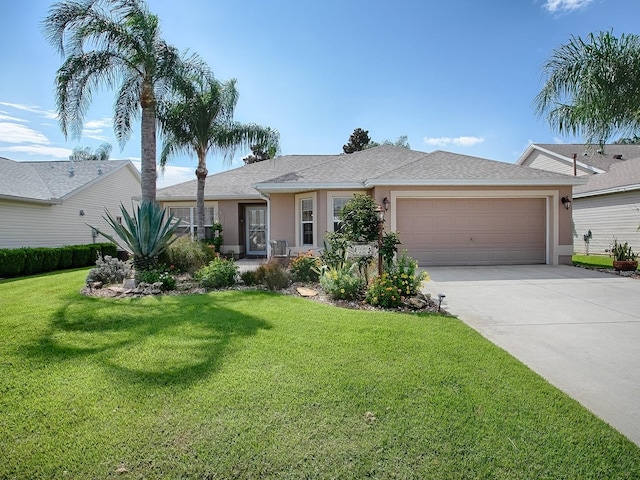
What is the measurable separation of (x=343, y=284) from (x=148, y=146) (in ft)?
22.1

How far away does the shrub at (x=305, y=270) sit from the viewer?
8.25 m

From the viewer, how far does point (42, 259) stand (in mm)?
11562

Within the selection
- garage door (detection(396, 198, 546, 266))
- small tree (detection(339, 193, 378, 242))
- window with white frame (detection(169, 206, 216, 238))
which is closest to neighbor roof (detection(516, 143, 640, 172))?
garage door (detection(396, 198, 546, 266))

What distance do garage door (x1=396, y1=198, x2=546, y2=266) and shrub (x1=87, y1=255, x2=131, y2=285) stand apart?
8237 mm

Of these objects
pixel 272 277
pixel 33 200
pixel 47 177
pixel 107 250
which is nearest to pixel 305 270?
pixel 272 277

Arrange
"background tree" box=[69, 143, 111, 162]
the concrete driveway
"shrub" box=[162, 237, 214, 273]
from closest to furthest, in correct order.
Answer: the concrete driveway → "shrub" box=[162, 237, 214, 273] → "background tree" box=[69, 143, 111, 162]

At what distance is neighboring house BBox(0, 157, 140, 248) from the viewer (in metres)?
13.0

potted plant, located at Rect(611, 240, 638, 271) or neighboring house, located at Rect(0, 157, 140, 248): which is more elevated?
neighboring house, located at Rect(0, 157, 140, 248)

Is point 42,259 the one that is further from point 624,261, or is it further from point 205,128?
Result: point 624,261

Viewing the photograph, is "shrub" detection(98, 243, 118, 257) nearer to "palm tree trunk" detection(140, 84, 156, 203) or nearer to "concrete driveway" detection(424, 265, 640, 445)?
"palm tree trunk" detection(140, 84, 156, 203)

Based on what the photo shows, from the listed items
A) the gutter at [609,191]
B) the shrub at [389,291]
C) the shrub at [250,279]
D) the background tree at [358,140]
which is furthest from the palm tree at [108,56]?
the background tree at [358,140]

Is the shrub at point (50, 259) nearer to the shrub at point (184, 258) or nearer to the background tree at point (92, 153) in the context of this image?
the shrub at point (184, 258)

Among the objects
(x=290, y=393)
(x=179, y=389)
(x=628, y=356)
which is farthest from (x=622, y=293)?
(x=179, y=389)

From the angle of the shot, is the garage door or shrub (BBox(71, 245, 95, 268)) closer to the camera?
the garage door
